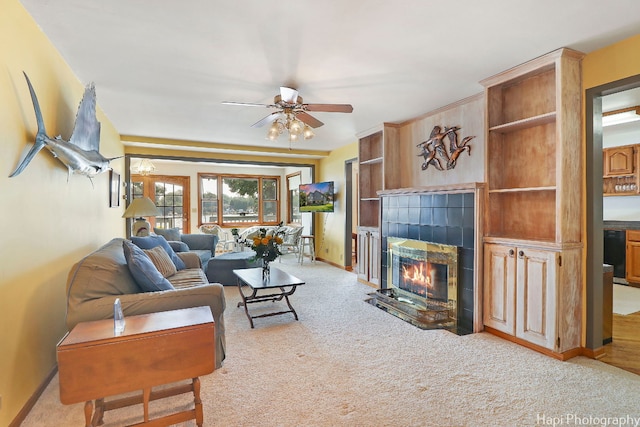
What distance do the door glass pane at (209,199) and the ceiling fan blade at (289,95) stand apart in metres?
6.73

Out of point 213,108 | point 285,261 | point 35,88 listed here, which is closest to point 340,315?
point 213,108

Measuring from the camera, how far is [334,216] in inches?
272

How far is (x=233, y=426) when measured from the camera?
1.83 metres

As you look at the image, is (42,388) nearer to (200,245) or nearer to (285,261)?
(200,245)

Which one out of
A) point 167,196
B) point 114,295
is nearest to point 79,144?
point 114,295

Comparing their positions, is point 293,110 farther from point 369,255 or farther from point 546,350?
point 546,350

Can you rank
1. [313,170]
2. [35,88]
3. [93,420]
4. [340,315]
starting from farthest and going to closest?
[313,170] < [340,315] < [35,88] < [93,420]

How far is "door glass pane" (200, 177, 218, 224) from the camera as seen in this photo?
29.6 feet

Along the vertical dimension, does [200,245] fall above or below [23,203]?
below

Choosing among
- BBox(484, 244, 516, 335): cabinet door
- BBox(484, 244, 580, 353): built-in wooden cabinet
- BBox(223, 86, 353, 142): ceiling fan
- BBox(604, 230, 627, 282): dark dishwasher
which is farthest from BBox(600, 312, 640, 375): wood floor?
BBox(223, 86, 353, 142): ceiling fan

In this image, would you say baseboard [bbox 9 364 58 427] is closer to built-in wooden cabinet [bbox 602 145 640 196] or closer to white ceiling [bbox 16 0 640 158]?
white ceiling [bbox 16 0 640 158]

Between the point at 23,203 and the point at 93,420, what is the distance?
4.26 ft

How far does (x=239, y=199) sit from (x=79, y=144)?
681 centimetres

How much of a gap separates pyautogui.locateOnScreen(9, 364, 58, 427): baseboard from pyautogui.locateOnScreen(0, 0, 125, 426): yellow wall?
0.11 feet
